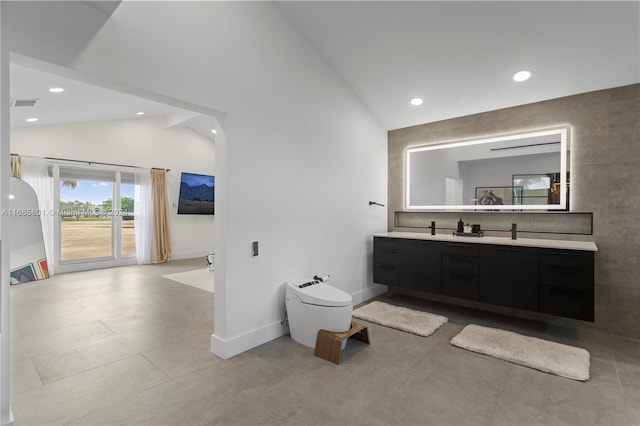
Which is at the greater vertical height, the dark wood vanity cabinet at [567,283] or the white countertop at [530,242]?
the white countertop at [530,242]

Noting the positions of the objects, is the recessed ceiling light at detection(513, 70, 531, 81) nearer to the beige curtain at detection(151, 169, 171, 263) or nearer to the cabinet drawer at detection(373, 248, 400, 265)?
the cabinet drawer at detection(373, 248, 400, 265)

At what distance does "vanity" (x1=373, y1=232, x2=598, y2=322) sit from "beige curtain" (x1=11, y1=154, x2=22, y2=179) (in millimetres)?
5894

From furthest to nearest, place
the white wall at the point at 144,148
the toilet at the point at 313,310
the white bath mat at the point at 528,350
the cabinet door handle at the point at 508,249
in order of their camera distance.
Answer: the white wall at the point at 144,148, the cabinet door handle at the point at 508,249, the toilet at the point at 313,310, the white bath mat at the point at 528,350

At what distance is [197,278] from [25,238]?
2856 millimetres

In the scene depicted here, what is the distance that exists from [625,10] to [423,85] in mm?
1620

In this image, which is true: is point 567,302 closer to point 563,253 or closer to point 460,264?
point 563,253

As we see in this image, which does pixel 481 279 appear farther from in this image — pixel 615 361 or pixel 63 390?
pixel 63 390

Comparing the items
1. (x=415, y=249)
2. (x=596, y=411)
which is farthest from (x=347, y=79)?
(x=596, y=411)

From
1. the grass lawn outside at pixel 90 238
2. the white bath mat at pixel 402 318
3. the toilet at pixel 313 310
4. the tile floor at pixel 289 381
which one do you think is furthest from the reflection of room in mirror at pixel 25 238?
the white bath mat at pixel 402 318

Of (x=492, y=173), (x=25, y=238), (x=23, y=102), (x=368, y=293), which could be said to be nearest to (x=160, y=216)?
(x=25, y=238)

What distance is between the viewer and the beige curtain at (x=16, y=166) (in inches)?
204

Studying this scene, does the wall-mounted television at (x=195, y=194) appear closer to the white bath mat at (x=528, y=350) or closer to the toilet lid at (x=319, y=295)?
the toilet lid at (x=319, y=295)

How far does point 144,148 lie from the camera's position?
700 cm

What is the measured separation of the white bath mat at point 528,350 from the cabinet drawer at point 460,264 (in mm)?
609
